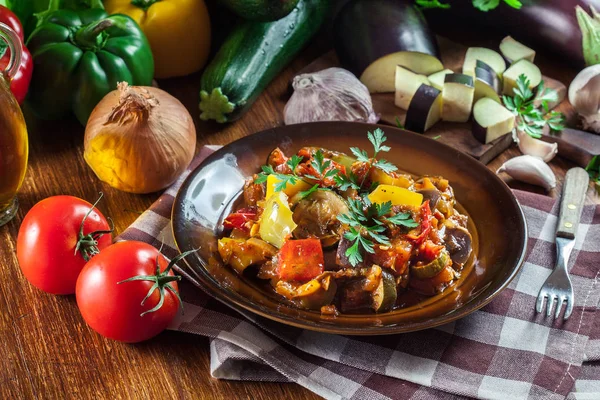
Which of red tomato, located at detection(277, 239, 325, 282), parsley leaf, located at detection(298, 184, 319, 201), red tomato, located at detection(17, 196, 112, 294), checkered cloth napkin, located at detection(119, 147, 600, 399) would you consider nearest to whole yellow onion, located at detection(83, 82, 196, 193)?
red tomato, located at detection(17, 196, 112, 294)

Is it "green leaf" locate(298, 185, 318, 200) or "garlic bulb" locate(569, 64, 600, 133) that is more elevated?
"green leaf" locate(298, 185, 318, 200)

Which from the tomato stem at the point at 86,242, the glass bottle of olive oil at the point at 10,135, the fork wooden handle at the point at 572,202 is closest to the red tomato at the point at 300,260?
the tomato stem at the point at 86,242

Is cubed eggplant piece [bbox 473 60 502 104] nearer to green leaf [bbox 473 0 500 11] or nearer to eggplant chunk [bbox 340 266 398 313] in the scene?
green leaf [bbox 473 0 500 11]

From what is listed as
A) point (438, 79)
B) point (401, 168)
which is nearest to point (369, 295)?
point (401, 168)

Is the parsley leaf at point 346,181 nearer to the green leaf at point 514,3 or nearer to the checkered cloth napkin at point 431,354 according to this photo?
the checkered cloth napkin at point 431,354

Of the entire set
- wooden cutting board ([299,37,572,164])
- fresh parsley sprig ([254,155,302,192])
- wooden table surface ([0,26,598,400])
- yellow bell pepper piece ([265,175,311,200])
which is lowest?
wooden cutting board ([299,37,572,164])

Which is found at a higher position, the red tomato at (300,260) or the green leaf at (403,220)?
the green leaf at (403,220)

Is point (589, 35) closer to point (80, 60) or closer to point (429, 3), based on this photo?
point (429, 3)

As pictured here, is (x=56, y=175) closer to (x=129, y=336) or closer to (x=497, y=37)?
Result: (x=129, y=336)
